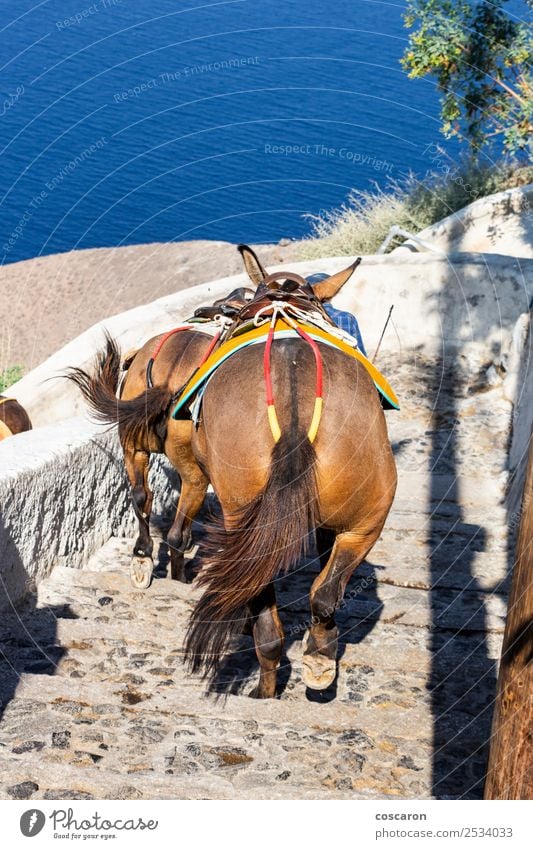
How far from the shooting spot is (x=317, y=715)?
18.4 feet

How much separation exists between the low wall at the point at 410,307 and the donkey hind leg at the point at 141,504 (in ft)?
16.9

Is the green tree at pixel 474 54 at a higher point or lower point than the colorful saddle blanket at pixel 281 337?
higher

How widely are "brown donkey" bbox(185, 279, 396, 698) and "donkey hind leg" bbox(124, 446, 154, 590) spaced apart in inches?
89.2

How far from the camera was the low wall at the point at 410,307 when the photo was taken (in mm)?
13656

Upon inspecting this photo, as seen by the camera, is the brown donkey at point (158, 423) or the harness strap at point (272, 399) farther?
the brown donkey at point (158, 423)

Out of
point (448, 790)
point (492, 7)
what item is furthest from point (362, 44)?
point (448, 790)

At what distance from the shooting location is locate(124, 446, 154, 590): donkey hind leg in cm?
806

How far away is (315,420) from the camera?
5.27 metres

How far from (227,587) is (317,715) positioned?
838 millimetres

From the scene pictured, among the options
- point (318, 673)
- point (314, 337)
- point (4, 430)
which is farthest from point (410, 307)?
point (318, 673)

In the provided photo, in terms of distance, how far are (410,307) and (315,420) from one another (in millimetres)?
9351

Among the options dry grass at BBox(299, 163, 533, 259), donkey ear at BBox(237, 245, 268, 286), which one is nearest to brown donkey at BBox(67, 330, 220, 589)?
donkey ear at BBox(237, 245, 268, 286)

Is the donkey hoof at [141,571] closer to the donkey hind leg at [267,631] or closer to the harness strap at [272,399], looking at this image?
the donkey hind leg at [267,631]

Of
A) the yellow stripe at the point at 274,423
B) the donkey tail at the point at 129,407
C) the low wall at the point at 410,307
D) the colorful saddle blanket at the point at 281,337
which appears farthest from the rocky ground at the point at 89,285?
the yellow stripe at the point at 274,423
